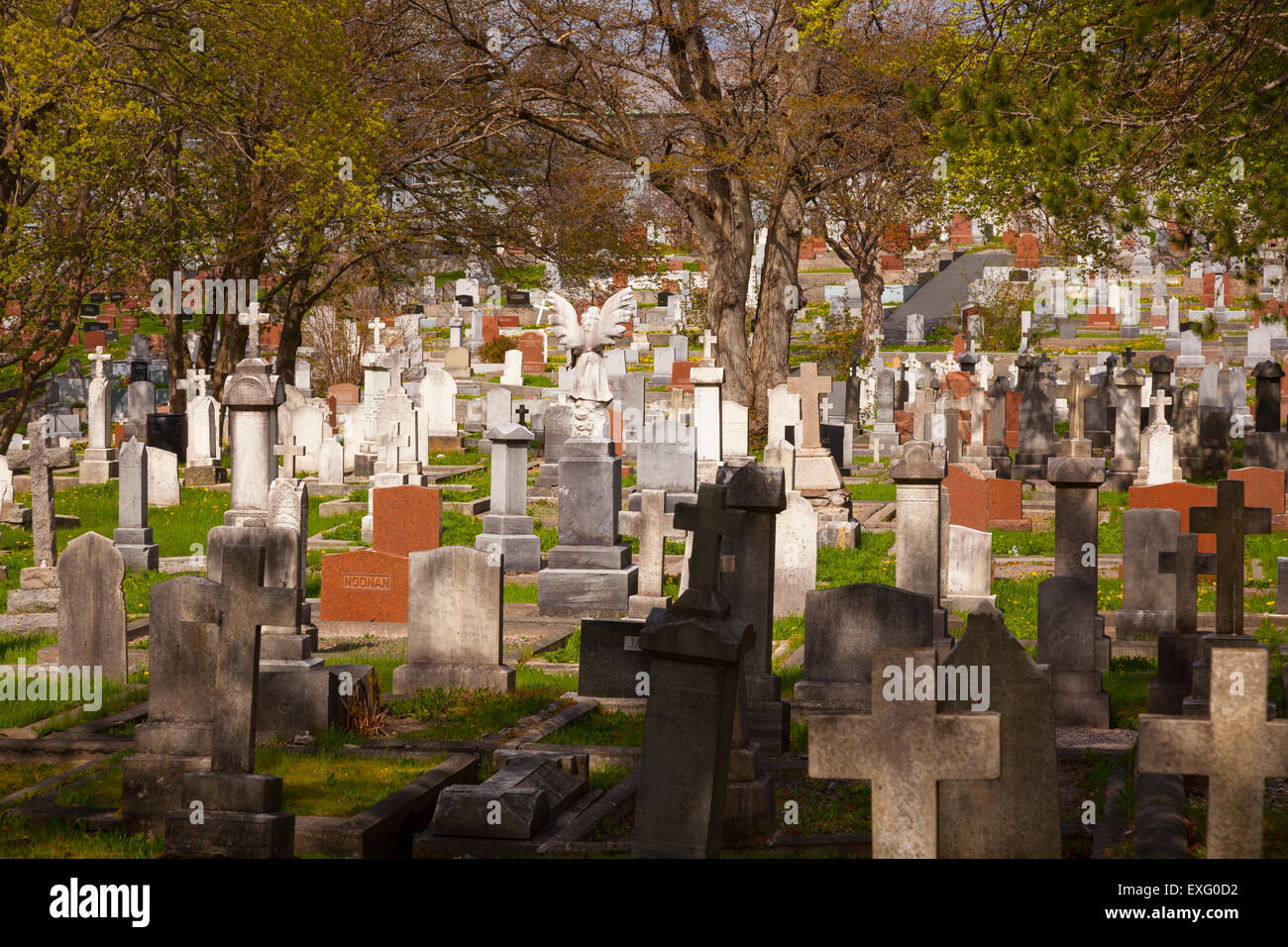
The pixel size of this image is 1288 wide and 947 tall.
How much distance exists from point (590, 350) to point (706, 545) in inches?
440

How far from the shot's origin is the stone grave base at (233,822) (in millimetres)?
5898

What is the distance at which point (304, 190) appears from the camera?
85.4 ft

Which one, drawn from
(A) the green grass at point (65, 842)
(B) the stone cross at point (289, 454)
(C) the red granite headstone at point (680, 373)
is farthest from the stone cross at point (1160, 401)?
(A) the green grass at point (65, 842)

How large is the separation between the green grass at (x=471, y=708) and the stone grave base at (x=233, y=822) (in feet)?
8.37

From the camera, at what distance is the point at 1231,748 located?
14.0 feet

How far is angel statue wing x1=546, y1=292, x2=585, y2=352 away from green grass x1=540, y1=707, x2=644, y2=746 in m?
8.26

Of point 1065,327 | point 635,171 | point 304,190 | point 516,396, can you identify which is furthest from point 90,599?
point 1065,327

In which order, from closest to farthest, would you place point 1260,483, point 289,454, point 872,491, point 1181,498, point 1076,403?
point 1181,498 < point 1260,483 < point 289,454 < point 1076,403 < point 872,491

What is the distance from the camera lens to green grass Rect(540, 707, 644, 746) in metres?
8.39

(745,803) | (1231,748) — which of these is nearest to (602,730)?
(745,803)

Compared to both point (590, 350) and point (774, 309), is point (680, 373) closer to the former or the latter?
point (774, 309)

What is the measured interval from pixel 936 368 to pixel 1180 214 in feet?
79.1

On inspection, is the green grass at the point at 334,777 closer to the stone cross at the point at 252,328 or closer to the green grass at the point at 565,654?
the green grass at the point at 565,654
